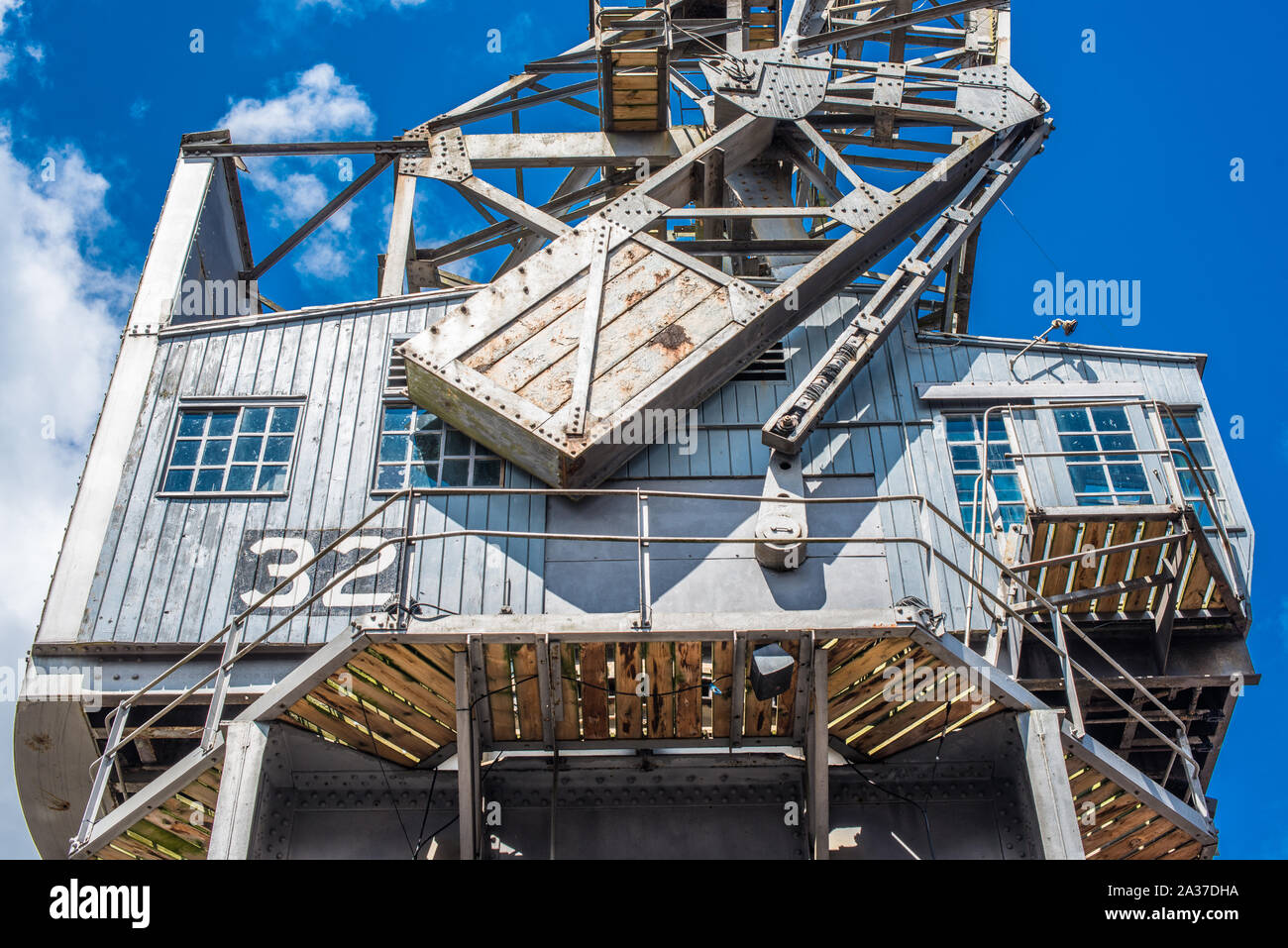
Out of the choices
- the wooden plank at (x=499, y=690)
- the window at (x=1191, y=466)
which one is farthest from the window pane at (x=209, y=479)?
the window at (x=1191, y=466)

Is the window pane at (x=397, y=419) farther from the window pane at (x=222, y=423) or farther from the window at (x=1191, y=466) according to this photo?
the window at (x=1191, y=466)

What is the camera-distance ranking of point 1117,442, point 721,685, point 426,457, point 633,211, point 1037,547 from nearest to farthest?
1. point 721,685
2. point 1037,547
3. point 426,457
4. point 1117,442
5. point 633,211

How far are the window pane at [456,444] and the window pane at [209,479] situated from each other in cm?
268

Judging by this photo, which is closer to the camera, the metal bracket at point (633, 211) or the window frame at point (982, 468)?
the window frame at point (982, 468)

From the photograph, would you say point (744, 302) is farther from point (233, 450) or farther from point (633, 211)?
point (233, 450)

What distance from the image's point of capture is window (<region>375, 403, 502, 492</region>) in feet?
50.2

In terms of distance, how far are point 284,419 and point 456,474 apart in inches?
94.2

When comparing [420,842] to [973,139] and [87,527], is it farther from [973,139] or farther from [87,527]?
[973,139]

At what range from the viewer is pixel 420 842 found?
1211cm

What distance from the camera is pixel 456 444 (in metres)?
15.6

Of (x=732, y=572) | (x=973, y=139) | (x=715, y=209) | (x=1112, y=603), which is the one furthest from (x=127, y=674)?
(x=973, y=139)

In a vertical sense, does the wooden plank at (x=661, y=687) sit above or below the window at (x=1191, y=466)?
below

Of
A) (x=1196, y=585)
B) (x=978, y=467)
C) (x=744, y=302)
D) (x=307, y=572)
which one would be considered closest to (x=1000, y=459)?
(x=978, y=467)

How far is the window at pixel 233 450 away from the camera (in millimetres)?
15320
